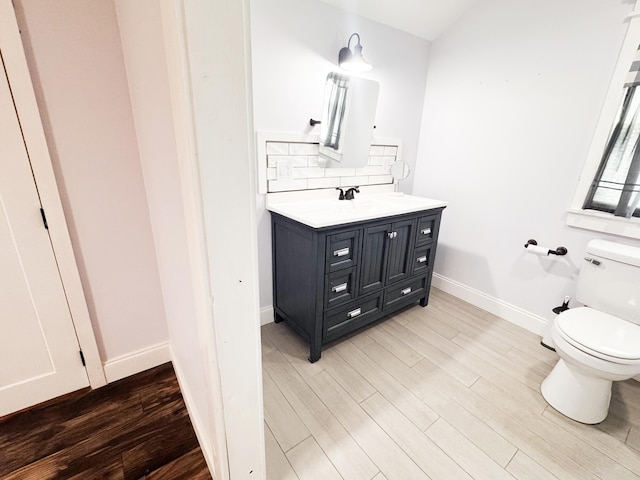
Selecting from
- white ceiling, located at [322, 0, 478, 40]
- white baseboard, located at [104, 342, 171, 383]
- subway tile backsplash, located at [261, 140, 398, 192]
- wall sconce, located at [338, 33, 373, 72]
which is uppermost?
white ceiling, located at [322, 0, 478, 40]

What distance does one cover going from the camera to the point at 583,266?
1.68m

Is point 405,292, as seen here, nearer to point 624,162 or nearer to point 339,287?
point 339,287

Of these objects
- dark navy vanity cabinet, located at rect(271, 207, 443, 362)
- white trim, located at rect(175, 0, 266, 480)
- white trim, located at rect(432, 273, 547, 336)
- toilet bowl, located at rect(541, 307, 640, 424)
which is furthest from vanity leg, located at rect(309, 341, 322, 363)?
white trim, located at rect(432, 273, 547, 336)

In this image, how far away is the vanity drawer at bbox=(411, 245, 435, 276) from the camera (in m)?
2.11

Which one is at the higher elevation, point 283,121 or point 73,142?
point 283,121

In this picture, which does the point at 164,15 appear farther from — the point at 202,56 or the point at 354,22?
the point at 354,22

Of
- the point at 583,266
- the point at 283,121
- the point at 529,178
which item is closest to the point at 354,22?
the point at 283,121

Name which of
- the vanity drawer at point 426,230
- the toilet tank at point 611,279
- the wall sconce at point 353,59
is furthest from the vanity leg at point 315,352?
the wall sconce at point 353,59

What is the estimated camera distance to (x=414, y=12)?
2.00 metres

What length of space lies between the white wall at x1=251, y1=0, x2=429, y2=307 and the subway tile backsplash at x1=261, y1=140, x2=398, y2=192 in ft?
0.38

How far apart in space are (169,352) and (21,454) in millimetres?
658

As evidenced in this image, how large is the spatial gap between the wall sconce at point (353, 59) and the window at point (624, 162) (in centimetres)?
141

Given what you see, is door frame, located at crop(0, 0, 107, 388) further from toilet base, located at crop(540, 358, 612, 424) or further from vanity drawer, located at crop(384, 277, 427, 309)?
toilet base, located at crop(540, 358, 612, 424)

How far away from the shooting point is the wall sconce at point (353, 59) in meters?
1.81
